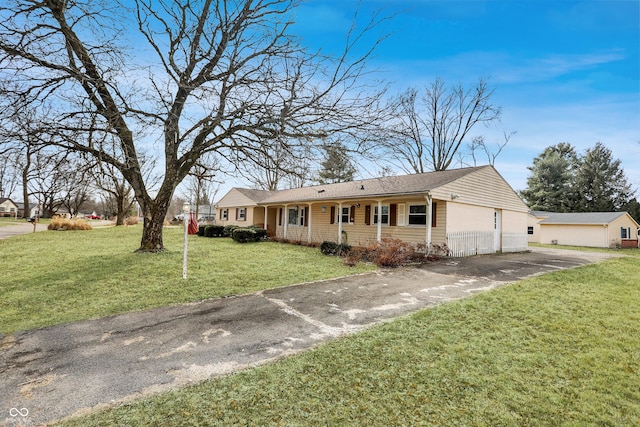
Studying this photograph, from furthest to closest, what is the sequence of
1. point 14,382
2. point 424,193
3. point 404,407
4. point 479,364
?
point 424,193
point 479,364
point 14,382
point 404,407

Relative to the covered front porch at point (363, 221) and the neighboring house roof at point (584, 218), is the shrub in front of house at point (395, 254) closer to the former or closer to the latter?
the covered front porch at point (363, 221)

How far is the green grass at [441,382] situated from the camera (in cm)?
250

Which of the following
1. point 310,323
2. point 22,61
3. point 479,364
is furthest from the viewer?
point 22,61

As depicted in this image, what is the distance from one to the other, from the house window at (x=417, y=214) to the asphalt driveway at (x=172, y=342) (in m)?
6.30

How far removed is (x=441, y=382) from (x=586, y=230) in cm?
3162

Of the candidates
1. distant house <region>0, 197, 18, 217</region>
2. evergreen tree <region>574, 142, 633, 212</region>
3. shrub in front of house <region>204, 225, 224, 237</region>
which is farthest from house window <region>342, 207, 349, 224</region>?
distant house <region>0, 197, 18, 217</region>

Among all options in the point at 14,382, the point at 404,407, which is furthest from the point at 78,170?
the point at 404,407

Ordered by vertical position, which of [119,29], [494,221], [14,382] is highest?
[119,29]

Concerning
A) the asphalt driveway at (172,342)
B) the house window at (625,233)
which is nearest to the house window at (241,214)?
the asphalt driveway at (172,342)

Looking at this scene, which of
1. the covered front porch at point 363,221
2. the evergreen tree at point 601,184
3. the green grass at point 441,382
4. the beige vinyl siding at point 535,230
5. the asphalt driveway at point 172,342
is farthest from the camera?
the evergreen tree at point 601,184

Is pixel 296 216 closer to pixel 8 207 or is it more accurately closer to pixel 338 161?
pixel 338 161

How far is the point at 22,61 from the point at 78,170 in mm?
2850

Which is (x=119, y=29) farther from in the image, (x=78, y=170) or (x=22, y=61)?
(x=78, y=170)

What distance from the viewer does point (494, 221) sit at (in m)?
15.5
